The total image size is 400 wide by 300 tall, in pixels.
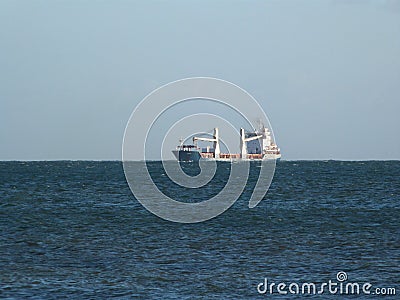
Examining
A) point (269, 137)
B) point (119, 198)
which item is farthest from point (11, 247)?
point (269, 137)

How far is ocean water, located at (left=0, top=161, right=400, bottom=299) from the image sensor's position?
81.6 ft

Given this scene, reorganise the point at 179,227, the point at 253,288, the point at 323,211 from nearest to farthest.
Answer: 1. the point at 253,288
2. the point at 179,227
3. the point at 323,211

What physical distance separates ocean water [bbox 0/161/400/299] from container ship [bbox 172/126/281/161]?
397 ft

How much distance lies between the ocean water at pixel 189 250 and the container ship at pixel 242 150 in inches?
4759

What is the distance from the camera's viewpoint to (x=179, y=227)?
4047cm

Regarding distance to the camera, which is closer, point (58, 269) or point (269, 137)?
point (58, 269)

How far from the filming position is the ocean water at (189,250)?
81.6ft

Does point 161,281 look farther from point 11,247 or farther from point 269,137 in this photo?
point 269,137

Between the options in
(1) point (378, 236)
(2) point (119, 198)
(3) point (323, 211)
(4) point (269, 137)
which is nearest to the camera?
(1) point (378, 236)

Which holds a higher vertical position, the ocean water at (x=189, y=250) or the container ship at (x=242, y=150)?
the container ship at (x=242, y=150)

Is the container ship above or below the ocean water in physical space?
above

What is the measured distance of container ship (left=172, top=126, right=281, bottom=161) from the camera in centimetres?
17550

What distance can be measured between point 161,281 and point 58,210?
27751mm

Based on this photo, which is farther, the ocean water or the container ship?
the container ship
